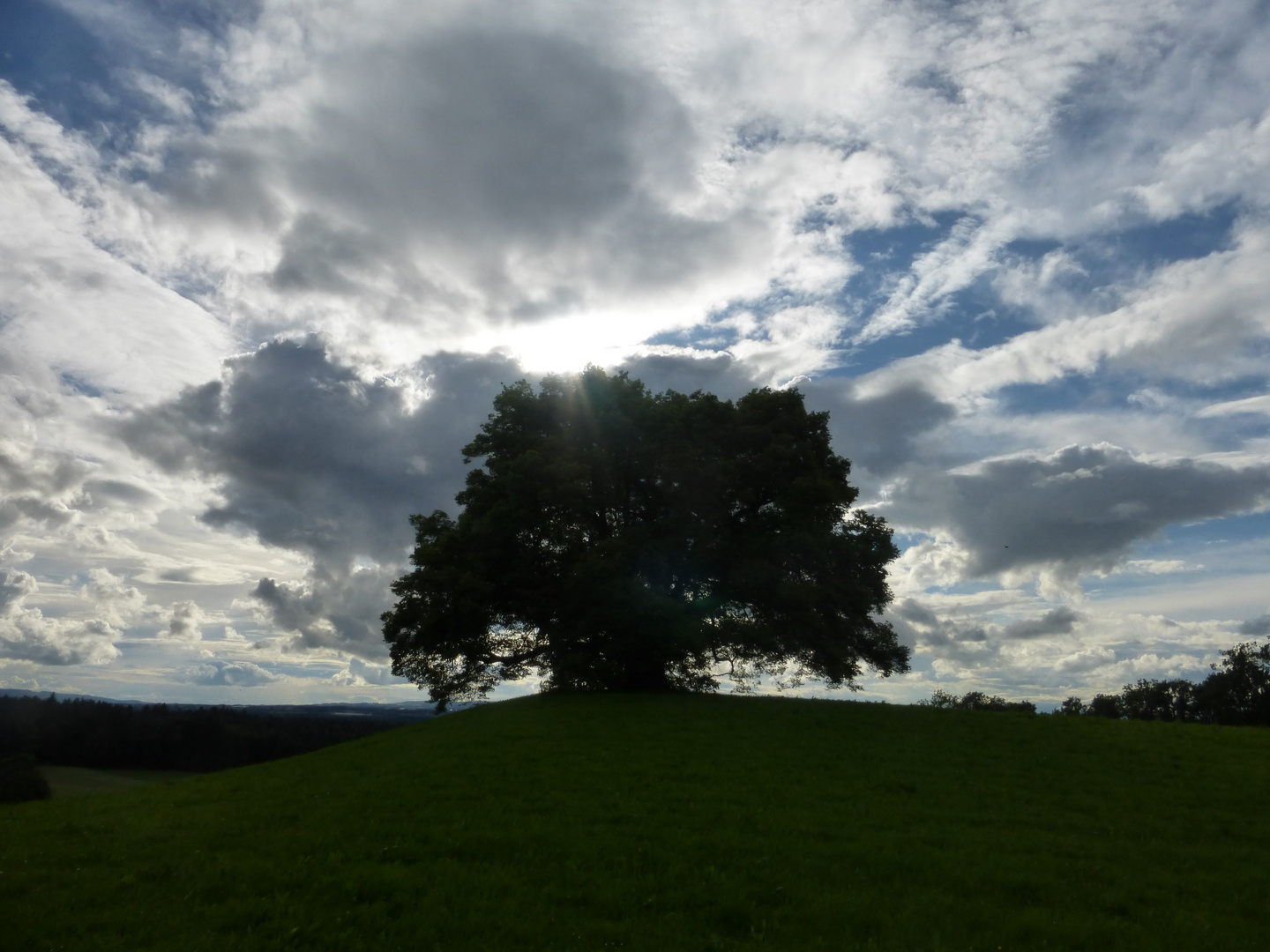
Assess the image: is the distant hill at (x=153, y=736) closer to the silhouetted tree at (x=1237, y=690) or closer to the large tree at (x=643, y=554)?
the large tree at (x=643, y=554)

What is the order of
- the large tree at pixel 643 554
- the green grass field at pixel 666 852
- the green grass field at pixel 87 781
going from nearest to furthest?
the green grass field at pixel 666 852 < the green grass field at pixel 87 781 < the large tree at pixel 643 554

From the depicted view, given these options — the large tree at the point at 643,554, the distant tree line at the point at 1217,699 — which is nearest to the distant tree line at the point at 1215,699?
the distant tree line at the point at 1217,699

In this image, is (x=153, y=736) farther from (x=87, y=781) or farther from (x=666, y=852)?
(x=666, y=852)

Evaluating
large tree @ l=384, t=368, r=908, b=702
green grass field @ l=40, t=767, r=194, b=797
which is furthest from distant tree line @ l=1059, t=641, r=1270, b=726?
green grass field @ l=40, t=767, r=194, b=797

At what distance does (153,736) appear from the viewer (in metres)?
78.2

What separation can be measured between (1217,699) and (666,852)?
241ft

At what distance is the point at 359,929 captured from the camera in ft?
32.0

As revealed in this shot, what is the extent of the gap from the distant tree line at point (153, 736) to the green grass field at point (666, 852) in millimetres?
59937

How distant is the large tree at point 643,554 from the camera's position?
36.5 metres

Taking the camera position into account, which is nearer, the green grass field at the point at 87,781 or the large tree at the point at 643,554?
the green grass field at the point at 87,781

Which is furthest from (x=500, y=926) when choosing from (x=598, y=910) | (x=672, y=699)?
(x=672, y=699)

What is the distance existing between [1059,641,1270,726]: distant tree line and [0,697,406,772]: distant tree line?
228 ft

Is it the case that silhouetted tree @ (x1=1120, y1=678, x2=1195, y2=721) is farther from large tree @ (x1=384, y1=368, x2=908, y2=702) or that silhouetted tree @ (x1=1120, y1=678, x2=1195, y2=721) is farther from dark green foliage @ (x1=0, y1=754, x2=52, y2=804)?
dark green foliage @ (x1=0, y1=754, x2=52, y2=804)

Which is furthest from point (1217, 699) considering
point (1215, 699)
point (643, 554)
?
point (643, 554)
